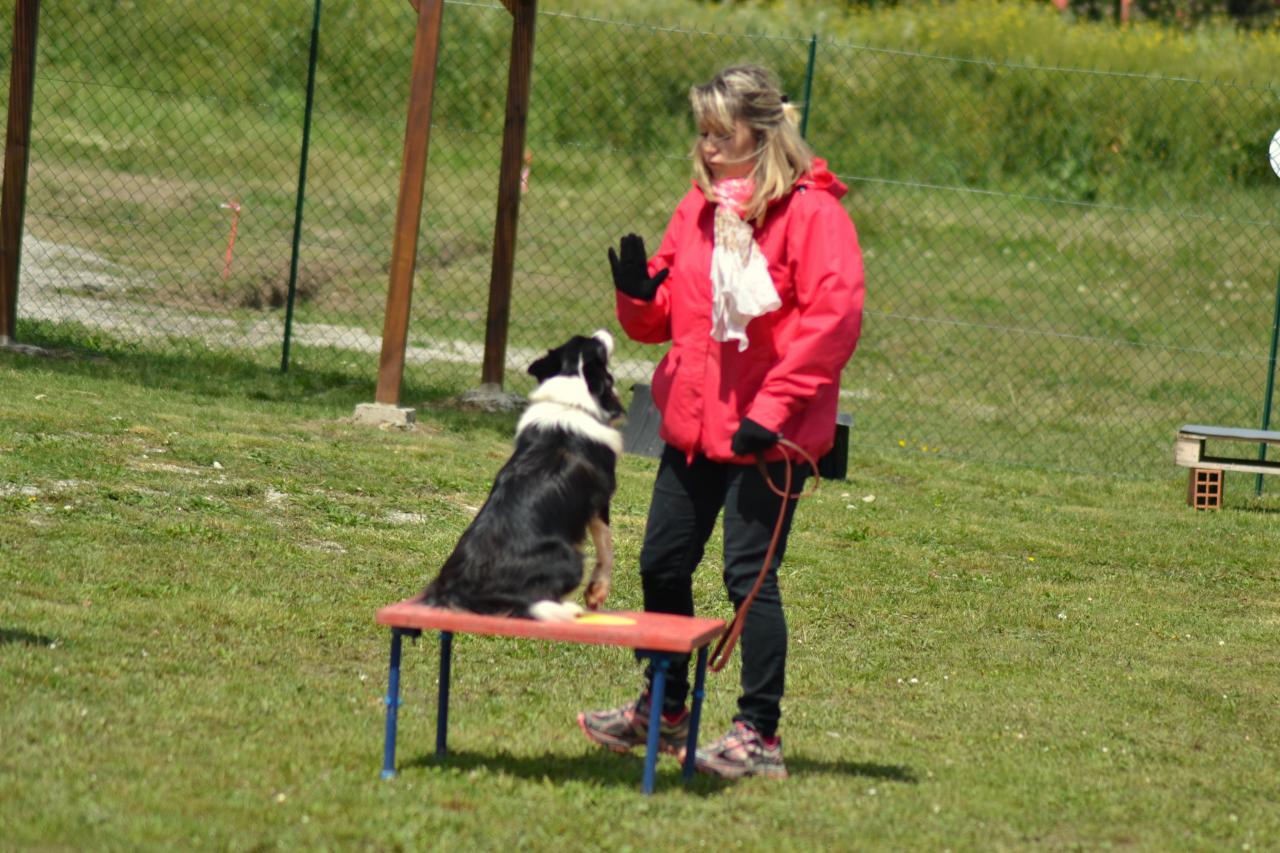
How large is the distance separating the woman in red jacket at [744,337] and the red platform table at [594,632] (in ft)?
0.69

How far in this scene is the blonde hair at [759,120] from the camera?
438cm

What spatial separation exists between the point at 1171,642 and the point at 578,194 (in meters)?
13.1

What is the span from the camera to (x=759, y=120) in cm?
441

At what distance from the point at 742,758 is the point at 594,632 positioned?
0.69m

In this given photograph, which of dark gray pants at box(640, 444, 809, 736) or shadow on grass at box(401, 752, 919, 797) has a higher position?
dark gray pants at box(640, 444, 809, 736)

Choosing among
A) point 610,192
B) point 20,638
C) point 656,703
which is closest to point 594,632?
Answer: point 656,703

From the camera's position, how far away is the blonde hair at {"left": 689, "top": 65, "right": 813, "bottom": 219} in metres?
4.38

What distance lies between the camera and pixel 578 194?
19156mm

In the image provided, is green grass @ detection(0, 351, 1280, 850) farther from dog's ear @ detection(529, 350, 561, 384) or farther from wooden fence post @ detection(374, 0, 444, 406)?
dog's ear @ detection(529, 350, 561, 384)

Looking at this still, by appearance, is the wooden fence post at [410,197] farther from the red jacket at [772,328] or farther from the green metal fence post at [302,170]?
the red jacket at [772,328]

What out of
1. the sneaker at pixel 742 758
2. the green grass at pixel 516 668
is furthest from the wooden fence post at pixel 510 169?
the sneaker at pixel 742 758

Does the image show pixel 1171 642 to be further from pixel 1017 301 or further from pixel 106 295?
pixel 1017 301

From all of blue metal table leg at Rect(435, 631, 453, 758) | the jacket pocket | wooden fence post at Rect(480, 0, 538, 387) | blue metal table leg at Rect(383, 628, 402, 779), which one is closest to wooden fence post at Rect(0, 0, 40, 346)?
wooden fence post at Rect(480, 0, 538, 387)

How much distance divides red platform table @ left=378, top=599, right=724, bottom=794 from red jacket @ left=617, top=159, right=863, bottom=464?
50 cm
